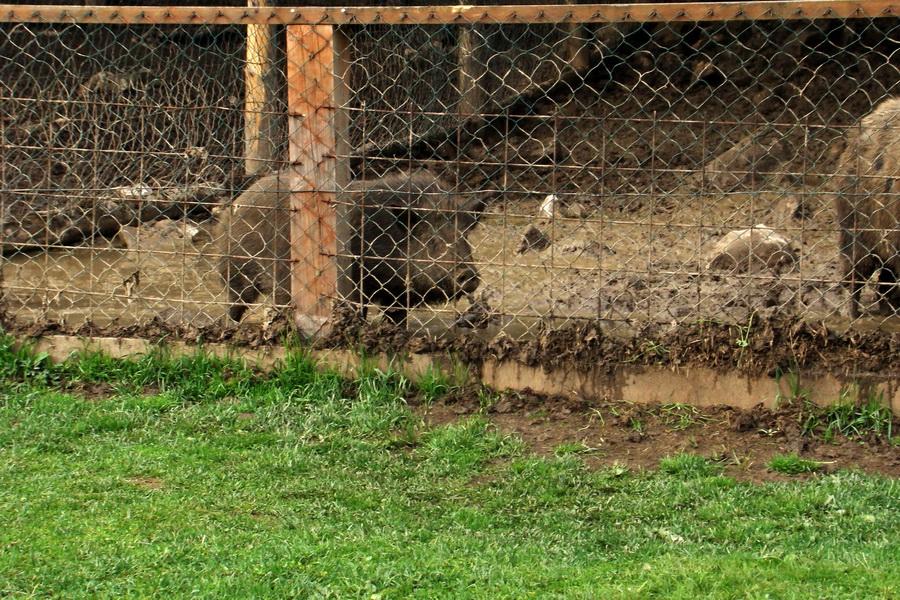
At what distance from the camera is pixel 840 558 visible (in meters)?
3.61

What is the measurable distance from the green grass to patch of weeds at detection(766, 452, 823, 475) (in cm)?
11

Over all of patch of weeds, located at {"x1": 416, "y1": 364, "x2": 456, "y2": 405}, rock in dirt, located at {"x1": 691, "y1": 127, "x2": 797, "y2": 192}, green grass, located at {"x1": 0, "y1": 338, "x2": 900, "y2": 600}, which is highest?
rock in dirt, located at {"x1": 691, "y1": 127, "x2": 797, "y2": 192}

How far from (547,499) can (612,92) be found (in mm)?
9319

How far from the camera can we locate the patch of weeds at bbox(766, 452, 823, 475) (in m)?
4.58

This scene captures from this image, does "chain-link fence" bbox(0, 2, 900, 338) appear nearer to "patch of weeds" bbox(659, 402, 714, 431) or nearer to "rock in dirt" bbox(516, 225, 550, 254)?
"rock in dirt" bbox(516, 225, 550, 254)

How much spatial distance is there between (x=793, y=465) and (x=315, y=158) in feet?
9.50

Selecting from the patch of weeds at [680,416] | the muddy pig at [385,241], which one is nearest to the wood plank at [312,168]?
the muddy pig at [385,241]

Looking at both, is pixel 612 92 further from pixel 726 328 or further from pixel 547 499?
pixel 547 499

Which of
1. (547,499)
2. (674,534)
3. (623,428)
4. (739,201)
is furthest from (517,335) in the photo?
(739,201)

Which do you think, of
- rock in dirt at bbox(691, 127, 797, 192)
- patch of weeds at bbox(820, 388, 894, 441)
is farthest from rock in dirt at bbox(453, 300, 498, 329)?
rock in dirt at bbox(691, 127, 797, 192)

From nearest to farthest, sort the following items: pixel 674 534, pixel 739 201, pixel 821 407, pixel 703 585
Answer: pixel 703 585 → pixel 674 534 → pixel 821 407 → pixel 739 201

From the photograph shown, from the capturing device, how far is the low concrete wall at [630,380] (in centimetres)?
507

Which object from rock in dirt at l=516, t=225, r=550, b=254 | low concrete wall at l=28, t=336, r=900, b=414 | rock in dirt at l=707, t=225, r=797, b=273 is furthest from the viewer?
rock in dirt at l=707, t=225, r=797, b=273

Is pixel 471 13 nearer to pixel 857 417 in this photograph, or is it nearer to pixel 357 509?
pixel 357 509
